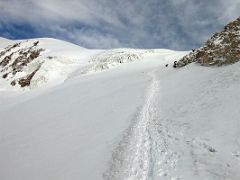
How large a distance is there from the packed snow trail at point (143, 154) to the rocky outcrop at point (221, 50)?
14689 mm

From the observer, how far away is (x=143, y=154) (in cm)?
1268

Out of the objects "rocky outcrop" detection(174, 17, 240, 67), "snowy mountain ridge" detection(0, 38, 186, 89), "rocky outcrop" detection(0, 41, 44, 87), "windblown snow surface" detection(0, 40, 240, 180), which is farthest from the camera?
"rocky outcrop" detection(0, 41, 44, 87)

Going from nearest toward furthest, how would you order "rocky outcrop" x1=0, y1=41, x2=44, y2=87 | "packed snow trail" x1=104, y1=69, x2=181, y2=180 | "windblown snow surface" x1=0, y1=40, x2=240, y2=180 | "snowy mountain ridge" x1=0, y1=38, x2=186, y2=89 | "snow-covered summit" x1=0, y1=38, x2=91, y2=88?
"packed snow trail" x1=104, y1=69, x2=181, y2=180, "windblown snow surface" x1=0, y1=40, x2=240, y2=180, "snowy mountain ridge" x1=0, y1=38, x2=186, y2=89, "snow-covered summit" x1=0, y1=38, x2=91, y2=88, "rocky outcrop" x1=0, y1=41, x2=44, y2=87

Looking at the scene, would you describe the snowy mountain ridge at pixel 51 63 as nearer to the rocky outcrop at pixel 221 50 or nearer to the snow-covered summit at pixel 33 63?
the snow-covered summit at pixel 33 63

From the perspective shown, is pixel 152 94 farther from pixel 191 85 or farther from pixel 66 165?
pixel 66 165

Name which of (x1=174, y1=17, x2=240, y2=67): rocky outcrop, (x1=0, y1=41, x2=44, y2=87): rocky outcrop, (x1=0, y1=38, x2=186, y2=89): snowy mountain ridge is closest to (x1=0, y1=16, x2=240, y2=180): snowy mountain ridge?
(x1=174, y1=17, x2=240, y2=67): rocky outcrop

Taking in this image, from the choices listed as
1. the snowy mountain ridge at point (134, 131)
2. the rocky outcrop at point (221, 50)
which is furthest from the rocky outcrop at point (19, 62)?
the rocky outcrop at point (221, 50)

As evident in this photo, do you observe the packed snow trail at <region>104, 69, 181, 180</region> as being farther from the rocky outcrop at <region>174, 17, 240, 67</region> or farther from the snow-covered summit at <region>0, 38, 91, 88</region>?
the snow-covered summit at <region>0, 38, 91, 88</region>

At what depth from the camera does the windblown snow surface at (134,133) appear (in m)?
11.4

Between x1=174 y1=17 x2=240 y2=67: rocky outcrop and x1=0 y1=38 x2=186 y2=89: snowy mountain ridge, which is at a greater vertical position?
x1=174 y1=17 x2=240 y2=67: rocky outcrop

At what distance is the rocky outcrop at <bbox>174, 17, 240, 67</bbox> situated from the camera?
29163 mm

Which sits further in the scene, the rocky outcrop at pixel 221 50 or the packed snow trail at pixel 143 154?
the rocky outcrop at pixel 221 50

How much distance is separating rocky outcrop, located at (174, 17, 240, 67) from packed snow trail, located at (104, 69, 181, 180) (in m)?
14.7

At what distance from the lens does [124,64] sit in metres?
48.3
